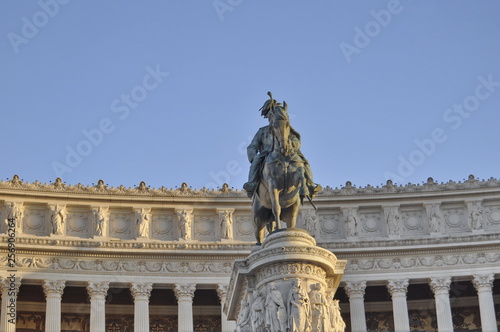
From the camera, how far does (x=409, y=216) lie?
53594mm

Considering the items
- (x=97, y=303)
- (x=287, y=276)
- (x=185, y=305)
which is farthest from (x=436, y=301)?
(x=287, y=276)

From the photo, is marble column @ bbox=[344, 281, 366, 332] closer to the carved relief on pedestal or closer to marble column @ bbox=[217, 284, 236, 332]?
the carved relief on pedestal

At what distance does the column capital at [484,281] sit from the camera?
167ft

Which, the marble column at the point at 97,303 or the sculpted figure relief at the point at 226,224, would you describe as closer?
the marble column at the point at 97,303

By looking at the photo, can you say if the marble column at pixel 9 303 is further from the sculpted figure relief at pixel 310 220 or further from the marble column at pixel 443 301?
the marble column at pixel 443 301

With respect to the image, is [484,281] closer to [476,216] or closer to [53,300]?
[476,216]

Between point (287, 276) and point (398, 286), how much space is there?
94.9 feet

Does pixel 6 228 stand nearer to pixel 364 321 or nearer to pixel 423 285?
pixel 364 321

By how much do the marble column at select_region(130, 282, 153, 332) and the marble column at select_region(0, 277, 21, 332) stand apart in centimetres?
554

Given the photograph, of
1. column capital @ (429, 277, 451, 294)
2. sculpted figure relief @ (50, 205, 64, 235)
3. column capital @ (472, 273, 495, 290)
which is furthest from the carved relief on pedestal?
sculpted figure relief @ (50, 205, 64, 235)

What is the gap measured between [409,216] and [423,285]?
370 centimetres

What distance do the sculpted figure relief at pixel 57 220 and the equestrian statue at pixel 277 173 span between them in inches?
1046

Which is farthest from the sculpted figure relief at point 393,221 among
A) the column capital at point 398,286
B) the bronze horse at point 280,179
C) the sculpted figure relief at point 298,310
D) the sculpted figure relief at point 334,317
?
the sculpted figure relief at point 298,310

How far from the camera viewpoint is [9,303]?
1924 inches
